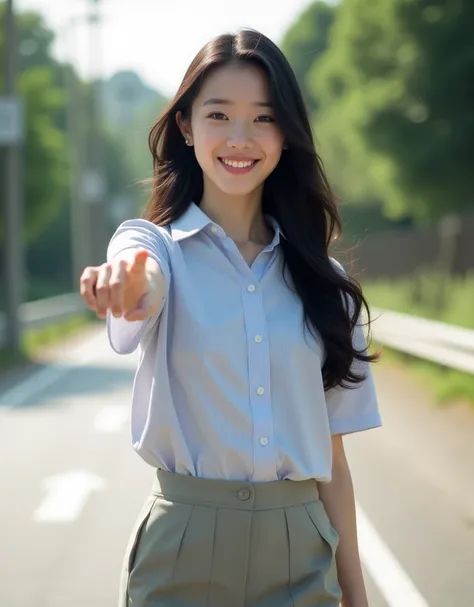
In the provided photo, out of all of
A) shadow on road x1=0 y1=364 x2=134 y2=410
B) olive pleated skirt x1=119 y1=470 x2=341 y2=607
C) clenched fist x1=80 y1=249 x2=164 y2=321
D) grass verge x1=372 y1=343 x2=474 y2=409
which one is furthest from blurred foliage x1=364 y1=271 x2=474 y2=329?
clenched fist x1=80 y1=249 x2=164 y2=321

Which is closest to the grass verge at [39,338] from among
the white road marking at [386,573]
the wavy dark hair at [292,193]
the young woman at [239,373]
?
the white road marking at [386,573]

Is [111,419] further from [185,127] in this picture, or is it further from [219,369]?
[219,369]

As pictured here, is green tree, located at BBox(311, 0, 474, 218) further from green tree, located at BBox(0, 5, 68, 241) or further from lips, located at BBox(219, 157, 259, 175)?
lips, located at BBox(219, 157, 259, 175)

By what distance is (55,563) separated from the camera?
7.02m

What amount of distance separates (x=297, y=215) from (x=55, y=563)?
428 centimetres

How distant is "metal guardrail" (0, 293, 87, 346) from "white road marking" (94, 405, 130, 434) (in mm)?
10284

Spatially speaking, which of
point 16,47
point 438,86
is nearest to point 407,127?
point 438,86

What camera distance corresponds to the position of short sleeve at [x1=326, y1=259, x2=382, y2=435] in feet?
10.2

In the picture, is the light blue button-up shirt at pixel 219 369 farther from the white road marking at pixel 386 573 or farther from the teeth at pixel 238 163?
the white road marking at pixel 386 573

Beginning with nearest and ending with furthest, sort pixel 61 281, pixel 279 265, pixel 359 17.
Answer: pixel 279 265, pixel 359 17, pixel 61 281

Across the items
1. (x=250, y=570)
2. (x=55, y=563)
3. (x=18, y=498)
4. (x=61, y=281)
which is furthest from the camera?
(x=61, y=281)

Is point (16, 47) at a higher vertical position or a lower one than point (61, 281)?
higher

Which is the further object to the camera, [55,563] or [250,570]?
[55,563]

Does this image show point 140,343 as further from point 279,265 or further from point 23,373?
point 23,373
